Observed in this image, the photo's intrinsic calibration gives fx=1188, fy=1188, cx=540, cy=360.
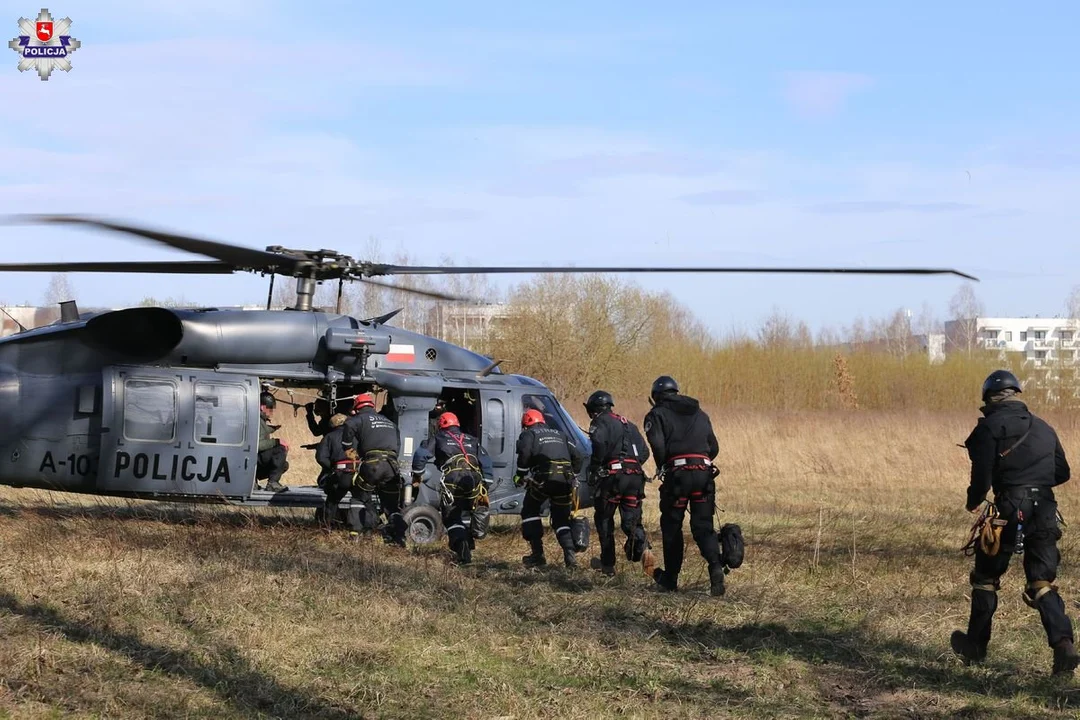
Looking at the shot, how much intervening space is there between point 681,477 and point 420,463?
10.7ft

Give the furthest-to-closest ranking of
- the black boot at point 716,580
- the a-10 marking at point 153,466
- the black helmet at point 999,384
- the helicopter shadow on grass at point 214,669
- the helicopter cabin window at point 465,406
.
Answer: the helicopter cabin window at point 465,406 < the a-10 marking at point 153,466 < the black boot at point 716,580 < the black helmet at point 999,384 < the helicopter shadow on grass at point 214,669

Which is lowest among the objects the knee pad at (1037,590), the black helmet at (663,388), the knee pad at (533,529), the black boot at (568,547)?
the black boot at (568,547)

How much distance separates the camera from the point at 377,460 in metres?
11.5

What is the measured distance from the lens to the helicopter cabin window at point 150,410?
11.7 metres

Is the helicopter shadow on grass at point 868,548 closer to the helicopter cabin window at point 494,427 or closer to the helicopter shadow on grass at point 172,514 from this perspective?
the helicopter cabin window at point 494,427

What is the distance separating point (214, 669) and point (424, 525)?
19.4 ft

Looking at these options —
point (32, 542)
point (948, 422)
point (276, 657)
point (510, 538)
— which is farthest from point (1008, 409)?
point (948, 422)

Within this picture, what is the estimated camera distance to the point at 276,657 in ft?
21.9

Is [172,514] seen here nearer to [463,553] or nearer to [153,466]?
[153,466]

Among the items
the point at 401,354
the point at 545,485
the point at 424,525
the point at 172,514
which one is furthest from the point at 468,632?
the point at 172,514

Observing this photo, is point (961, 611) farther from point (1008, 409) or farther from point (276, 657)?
point (276, 657)

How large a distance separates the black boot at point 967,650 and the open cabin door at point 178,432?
7.45 m

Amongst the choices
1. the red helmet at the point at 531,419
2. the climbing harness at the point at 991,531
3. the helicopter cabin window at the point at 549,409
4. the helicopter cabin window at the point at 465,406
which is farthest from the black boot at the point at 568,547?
the climbing harness at the point at 991,531

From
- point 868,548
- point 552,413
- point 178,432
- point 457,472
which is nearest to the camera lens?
point 457,472
